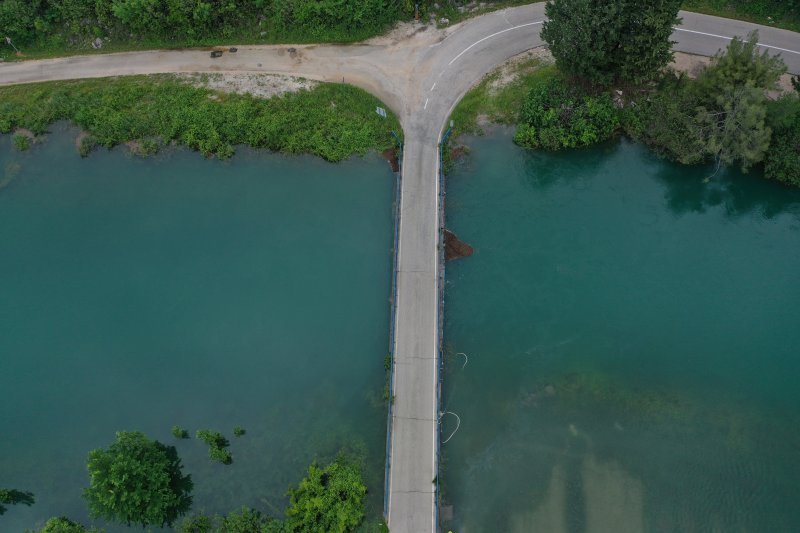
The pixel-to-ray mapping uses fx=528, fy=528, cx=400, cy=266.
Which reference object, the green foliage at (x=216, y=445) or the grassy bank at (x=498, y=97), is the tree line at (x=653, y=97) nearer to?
the grassy bank at (x=498, y=97)

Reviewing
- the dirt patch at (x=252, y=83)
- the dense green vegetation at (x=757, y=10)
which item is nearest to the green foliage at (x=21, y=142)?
the dirt patch at (x=252, y=83)

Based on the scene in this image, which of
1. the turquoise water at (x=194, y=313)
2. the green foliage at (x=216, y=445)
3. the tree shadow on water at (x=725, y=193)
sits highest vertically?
the tree shadow on water at (x=725, y=193)

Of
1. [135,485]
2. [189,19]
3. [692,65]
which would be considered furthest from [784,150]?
[135,485]

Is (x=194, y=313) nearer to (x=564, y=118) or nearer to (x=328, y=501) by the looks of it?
(x=328, y=501)

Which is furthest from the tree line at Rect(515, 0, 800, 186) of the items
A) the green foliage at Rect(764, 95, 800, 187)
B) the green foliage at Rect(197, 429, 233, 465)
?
the green foliage at Rect(197, 429, 233, 465)

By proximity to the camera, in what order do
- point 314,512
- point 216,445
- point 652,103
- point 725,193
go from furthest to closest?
1. point 725,193
2. point 652,103
3. point 216,445
4. point 314,512

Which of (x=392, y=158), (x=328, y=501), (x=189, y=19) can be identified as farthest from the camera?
(x=189, y=19)

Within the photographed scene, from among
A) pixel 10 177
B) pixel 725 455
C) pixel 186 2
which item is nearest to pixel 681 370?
pixel 725 455

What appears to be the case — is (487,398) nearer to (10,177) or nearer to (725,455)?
(725,455)
